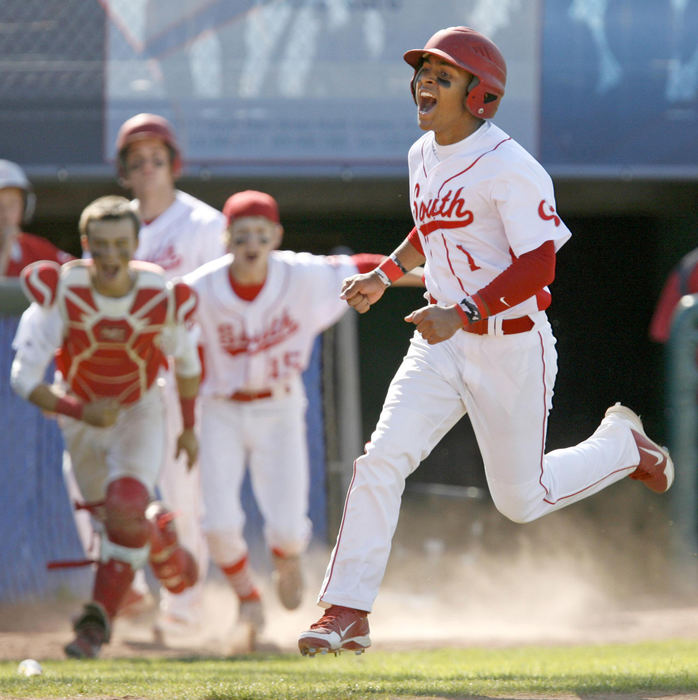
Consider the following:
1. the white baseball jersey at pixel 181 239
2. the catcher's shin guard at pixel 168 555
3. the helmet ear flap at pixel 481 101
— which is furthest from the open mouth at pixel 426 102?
the white baseball jersey at pixel 181 239

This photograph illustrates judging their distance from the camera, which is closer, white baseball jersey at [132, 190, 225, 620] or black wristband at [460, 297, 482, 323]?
black wristband at [460, 297, 482, 323]

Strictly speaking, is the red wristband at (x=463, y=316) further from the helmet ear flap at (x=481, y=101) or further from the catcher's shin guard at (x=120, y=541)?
the catcher's shin guard at (x=120, y=541)

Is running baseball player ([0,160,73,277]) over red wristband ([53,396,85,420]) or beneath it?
over

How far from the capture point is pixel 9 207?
27.0 ft

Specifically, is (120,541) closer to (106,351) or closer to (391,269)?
(106,351)

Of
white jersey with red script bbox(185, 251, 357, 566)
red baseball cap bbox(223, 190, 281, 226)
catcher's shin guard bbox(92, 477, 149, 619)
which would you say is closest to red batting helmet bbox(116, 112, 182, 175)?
red baseball cap bbox(223, 190, 281, 226)

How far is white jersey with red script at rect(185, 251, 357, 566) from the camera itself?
23.0 ft

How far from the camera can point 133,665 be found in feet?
18.7

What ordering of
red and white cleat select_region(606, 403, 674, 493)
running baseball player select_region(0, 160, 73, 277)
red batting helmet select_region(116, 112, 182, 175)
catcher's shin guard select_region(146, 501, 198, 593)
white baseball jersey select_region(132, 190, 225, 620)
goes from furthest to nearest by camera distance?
running baseball player select_region(0, 160, 73, 277), red batting helmet select_region(116, 112, 182, 175), white baseball jersey select_region(132, 190, 225, 620), catcher's shin guard select_region(146, 501, 198, 593), red and white cleat select_region(606, 403, 674, 493)

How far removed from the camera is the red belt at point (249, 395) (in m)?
7.08

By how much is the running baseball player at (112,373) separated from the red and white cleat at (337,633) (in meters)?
2.21

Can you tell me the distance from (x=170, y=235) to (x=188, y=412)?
1.27m

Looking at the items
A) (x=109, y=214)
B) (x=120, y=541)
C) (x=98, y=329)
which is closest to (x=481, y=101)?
(x=109, y=214)

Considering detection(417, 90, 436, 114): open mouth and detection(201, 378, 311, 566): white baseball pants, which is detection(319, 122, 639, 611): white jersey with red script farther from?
detection(201, 378, 311, 566): white baseball pants
